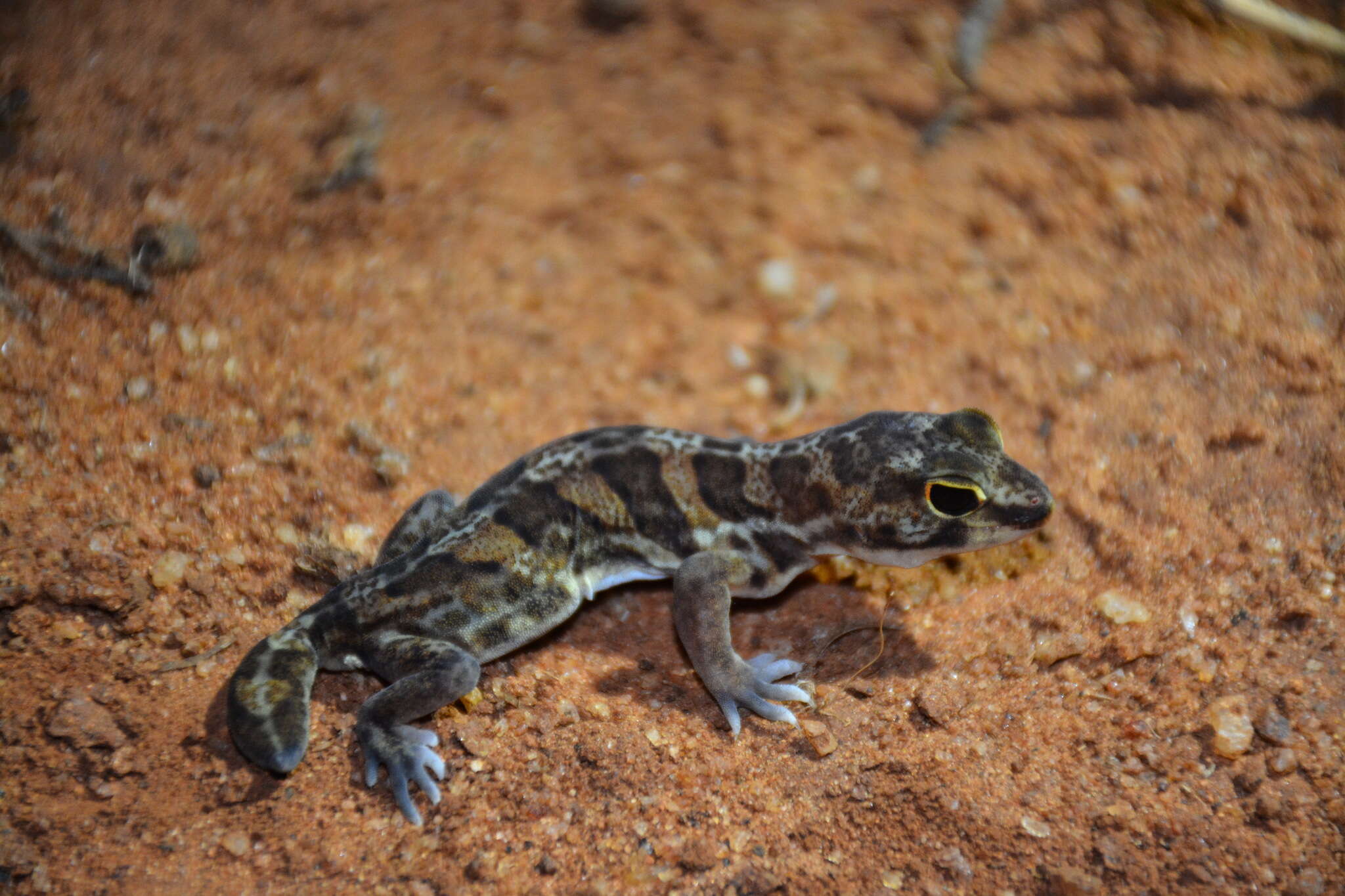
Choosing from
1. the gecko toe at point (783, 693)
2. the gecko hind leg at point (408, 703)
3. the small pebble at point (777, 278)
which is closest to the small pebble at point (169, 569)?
the gecko hind leg at point (408, 703)

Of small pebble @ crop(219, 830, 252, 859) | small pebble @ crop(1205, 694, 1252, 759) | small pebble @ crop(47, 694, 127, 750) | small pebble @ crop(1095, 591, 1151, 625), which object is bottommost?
small pebble @ crop(47, 694, 127, 750)

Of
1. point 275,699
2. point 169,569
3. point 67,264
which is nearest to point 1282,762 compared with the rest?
point 275,699

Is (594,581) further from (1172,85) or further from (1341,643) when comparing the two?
(1172,85)

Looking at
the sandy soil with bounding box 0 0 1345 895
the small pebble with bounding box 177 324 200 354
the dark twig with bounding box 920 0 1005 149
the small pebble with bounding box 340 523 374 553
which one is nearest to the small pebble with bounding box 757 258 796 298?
the sandy soil with bounding box 0 0 1345 895

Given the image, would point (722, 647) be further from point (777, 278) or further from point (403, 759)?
point (777, 278)

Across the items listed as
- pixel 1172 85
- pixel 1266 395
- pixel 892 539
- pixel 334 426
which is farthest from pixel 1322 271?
pixel 334 426

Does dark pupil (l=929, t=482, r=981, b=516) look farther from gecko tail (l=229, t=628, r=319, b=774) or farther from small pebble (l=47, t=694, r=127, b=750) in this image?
small pebble (l=47, t=694, r=127, b=750)

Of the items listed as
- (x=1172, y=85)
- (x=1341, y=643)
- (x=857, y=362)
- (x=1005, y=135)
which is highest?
(x=1172, y=85)
